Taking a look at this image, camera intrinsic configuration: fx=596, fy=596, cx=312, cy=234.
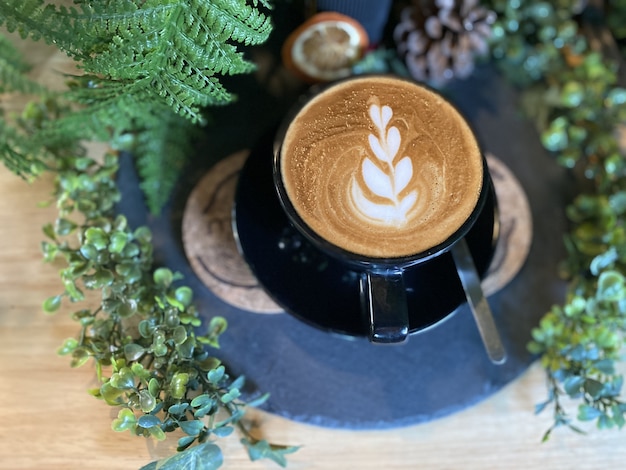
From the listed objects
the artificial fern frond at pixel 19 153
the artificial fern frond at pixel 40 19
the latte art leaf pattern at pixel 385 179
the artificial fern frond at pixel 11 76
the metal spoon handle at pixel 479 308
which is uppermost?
the artificial fern frond at pixel 40 19

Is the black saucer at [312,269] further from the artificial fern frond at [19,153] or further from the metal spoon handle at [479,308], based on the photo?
the artificial fern frond at [19,153]

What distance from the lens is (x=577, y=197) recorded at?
33.9 inches

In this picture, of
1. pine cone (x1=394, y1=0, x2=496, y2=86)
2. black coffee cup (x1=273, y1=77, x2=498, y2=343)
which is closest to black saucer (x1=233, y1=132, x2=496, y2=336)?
black coffee cup (x1=273, y1=77, x2=498, y2=343)

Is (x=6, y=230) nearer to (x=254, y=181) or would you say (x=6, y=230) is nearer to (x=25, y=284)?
(x=25, y=284)

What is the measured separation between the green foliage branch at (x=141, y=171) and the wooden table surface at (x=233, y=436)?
3 centimetres

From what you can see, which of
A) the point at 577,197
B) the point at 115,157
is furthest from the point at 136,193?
the point at 577,197

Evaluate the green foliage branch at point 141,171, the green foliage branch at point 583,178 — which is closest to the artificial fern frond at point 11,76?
the green foliage branch at point 141,171

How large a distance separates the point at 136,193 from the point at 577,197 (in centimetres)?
62

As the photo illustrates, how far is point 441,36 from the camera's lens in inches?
34.9

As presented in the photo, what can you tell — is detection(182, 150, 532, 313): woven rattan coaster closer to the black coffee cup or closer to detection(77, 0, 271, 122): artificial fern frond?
the black coffee cup

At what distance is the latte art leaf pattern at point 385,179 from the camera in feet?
2.21

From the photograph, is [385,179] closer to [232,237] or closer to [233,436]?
[232,237]

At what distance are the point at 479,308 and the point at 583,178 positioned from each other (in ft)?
0.98

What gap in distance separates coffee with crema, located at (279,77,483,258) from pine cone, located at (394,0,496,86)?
0.20 metres
